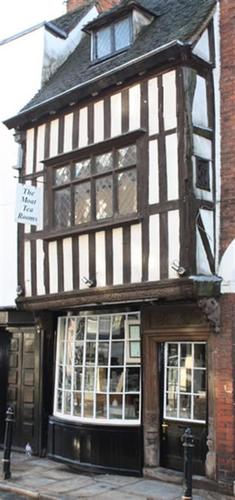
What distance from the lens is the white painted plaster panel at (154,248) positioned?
7727 millimetres

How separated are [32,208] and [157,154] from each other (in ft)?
8.01

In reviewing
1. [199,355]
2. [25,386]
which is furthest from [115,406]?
[25,386]

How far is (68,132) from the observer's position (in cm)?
924

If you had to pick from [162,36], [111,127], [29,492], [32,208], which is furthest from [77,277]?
[162,36]

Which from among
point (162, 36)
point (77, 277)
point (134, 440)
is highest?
point (162, 36)

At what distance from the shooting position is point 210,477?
745cm

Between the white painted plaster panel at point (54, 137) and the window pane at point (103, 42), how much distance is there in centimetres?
154

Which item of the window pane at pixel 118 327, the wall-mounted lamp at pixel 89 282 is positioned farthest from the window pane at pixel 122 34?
the window pane at pixel 118 327

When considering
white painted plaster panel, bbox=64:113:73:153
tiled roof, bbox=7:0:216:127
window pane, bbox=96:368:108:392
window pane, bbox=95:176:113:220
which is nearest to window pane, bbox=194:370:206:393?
window pane, bbox=96:368:108:392

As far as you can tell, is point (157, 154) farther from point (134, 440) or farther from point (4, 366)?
point (4, 366)

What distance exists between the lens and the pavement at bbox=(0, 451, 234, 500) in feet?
24.1

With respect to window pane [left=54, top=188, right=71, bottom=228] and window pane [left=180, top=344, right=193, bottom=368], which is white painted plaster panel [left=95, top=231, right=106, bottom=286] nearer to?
window pane [left=54, top=188, right=71, bottom=228]

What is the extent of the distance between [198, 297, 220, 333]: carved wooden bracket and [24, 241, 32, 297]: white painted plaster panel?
3387 mm

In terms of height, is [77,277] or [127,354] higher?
[77,277]
